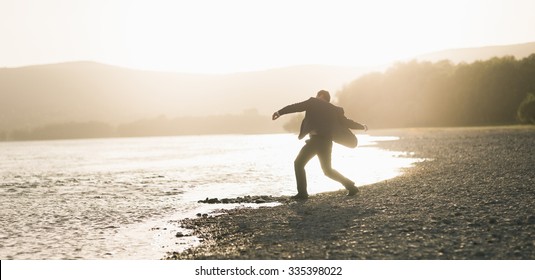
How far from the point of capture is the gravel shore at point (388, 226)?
8.30 m

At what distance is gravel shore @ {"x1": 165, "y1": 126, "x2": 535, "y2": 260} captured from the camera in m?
8.30

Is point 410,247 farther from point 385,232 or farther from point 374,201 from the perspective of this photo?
point 374,201

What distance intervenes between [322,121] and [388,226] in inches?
183

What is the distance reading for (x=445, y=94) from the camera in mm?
87188

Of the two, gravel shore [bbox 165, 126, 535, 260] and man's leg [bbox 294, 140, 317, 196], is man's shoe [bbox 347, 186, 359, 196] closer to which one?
gravel shore [bbox 165, 126, 535, 260]

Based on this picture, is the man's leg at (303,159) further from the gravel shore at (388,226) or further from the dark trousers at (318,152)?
the gravel shore at (388,226)

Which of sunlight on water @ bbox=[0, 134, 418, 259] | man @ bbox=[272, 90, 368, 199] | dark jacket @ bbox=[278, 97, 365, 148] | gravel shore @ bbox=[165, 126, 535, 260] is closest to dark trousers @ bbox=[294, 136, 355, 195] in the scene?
man @ bbox=[272, 90, 368, 199]

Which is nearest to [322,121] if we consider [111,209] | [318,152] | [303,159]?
[318,152]

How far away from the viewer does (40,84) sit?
180 meters

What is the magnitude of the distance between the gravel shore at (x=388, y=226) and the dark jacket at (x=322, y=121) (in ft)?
5.96

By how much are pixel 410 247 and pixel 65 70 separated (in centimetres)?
20438

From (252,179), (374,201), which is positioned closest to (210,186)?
(252,179)

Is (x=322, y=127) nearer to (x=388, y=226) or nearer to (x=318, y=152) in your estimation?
(x=318, y=152)

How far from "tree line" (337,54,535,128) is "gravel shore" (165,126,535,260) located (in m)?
62.2
